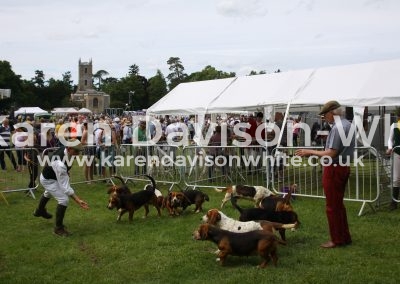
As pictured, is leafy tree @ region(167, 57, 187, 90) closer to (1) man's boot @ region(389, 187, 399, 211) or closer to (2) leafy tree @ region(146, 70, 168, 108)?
(2) leafy tree @ region(146, 70, 168, 108)

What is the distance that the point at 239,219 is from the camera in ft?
23.1

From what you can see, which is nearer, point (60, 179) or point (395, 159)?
point (60, 179)

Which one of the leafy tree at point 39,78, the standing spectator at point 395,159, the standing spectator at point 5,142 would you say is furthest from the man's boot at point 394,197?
the leafy tree at point 39,78

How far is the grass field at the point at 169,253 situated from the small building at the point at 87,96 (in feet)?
376

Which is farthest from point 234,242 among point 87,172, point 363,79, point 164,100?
point 164,100

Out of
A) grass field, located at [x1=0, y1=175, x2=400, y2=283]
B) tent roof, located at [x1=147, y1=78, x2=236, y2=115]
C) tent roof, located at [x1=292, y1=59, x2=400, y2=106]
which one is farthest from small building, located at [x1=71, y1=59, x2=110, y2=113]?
grass field, located at [x1=0, y1=175, x2=400, y2=283]

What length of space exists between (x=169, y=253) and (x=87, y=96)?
429 ft

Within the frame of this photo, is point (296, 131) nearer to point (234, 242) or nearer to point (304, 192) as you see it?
point (304, 192)

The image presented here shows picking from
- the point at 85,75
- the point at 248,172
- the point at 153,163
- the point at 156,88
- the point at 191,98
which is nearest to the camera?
the point at 248,172

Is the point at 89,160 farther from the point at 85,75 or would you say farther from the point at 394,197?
the point at 85,75

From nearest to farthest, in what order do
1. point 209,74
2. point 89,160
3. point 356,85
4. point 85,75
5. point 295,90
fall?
point 356,85
point 295,90
point 89,160
point 209,74
point 85,75

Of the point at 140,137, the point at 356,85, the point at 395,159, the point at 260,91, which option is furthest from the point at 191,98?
the point at 395,159

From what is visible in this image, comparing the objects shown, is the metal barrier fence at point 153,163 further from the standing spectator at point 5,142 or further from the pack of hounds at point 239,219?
the standing spectator at point 5,142

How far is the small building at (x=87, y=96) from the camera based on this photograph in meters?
130
